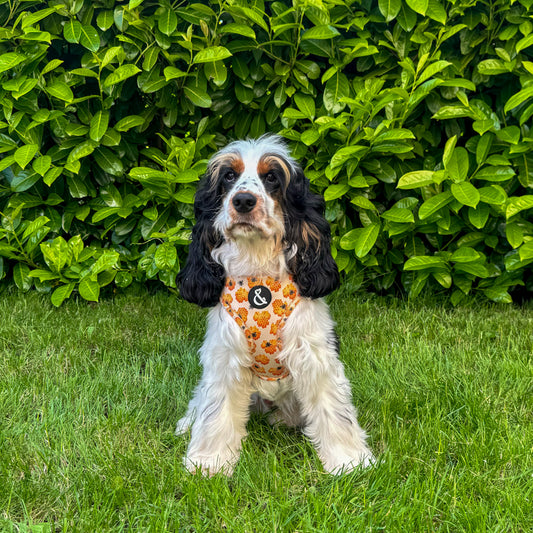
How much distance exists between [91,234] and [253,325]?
109 inches

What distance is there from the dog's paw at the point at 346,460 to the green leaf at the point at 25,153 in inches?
113

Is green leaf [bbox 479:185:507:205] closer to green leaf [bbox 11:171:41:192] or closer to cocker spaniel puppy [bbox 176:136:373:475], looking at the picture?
cocker spaniel puppy [bbox 176:136:373:475]

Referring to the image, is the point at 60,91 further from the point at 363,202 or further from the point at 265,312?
the point at 265,312

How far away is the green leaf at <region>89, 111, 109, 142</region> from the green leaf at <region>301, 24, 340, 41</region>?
1.53 meters

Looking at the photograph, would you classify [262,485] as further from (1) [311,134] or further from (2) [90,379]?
(1) [311,134]

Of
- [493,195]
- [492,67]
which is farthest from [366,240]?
[492,67]

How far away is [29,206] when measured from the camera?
4.43 metres

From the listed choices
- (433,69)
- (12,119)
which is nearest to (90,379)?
(12,119)

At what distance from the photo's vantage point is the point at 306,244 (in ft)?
8.56

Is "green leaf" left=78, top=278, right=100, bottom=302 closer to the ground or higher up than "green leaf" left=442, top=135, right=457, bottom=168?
closer to the ground

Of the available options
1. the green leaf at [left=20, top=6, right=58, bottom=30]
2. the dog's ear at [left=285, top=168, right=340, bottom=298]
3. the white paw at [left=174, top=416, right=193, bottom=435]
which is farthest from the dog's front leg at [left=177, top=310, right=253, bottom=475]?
the green leaf at [left=20, top=6, right=58, bottom=30]

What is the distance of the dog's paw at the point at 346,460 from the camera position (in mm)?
2454

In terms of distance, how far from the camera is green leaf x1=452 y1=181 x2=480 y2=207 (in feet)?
12.3

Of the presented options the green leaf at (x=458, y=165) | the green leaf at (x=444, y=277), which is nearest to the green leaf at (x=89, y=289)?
the green leaf at (x=444, y=277)
